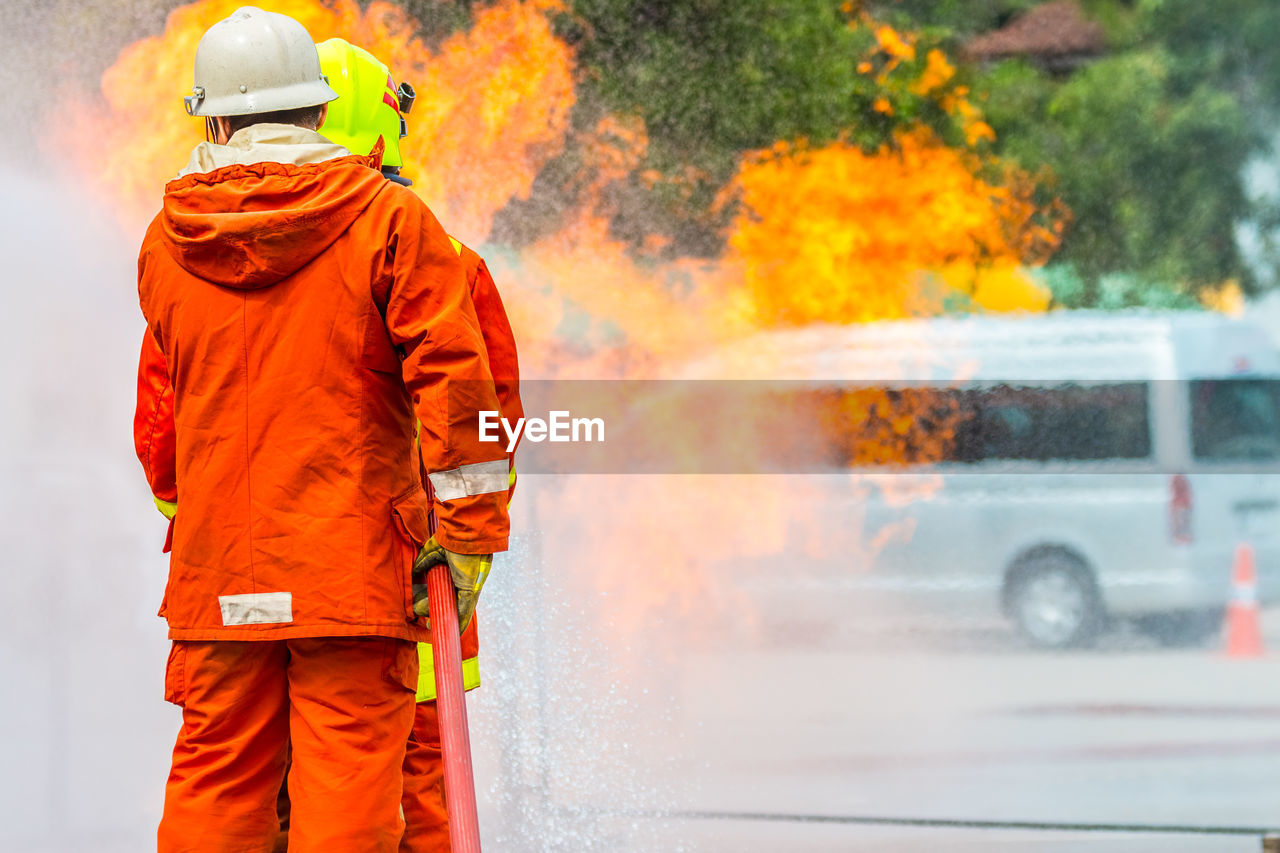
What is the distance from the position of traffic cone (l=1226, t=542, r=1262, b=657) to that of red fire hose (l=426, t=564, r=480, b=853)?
2.65 meters

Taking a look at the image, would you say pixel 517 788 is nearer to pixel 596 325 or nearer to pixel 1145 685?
pixel 596 325

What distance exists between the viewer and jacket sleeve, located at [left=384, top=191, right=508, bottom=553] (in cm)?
204

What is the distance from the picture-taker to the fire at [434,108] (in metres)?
3.75

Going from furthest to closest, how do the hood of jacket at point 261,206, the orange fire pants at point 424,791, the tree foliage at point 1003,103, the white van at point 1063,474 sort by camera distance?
the white van at point 1063,474 < the tree foliage at point 1003,103 < the orange fire pants at point 424,791 < the hood of jacket at point 261,206

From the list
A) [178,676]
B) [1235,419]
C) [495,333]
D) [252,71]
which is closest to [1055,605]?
[1235,419]

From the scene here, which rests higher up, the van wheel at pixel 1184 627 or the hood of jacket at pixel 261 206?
the hood of jacket at pixel 261 206

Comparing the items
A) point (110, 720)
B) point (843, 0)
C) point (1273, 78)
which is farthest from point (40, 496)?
point (1273, 78)

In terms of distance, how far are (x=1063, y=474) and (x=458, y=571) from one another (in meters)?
2.43

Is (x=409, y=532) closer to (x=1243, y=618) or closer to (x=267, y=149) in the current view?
(x=267, y=149)

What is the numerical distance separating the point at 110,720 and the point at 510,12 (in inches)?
86.7

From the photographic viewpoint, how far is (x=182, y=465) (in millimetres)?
2150

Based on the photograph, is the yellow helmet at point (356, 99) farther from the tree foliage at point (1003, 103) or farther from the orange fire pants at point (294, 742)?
the tree foliage at point (1003, 103)

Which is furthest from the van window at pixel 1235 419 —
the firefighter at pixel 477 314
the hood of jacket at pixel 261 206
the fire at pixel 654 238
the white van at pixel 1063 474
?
the hood of jacket at pixel 261 206

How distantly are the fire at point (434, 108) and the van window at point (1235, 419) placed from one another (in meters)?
1.93
